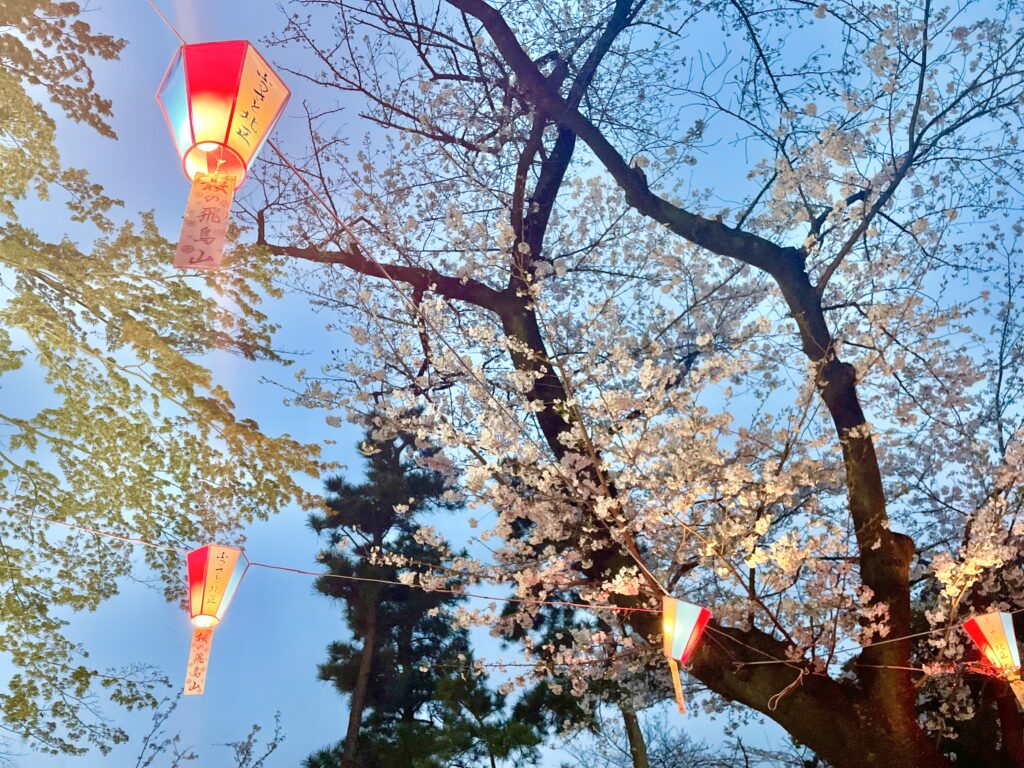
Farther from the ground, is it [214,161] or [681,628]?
[214,161]

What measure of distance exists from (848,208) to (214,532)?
17.6 ft

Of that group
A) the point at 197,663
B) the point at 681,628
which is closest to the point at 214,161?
the point at 197,663

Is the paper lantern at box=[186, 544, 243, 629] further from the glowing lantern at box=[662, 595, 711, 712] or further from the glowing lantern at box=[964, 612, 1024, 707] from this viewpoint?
the glowing lantern at box=[964, 612, 1024, 707]

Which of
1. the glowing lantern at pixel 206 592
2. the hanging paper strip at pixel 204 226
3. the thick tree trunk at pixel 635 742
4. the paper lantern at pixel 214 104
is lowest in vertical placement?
the thick tree trunk at pixel 635 742

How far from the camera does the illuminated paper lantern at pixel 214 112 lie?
2.78 m

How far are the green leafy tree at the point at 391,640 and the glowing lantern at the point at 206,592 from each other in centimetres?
520

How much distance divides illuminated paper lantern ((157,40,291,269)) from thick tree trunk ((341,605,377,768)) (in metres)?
9.32

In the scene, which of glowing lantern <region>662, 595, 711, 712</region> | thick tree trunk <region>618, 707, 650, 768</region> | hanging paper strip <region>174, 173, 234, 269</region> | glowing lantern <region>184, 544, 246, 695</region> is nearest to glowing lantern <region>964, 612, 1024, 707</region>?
glowing lantern <region>662, 595, 711, 712</region>

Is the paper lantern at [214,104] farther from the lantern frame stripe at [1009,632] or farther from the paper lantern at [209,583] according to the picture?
the lantern frame stripe at [1009,632]

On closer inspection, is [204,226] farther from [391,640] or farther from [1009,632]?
[391,640]

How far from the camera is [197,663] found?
4023 mm

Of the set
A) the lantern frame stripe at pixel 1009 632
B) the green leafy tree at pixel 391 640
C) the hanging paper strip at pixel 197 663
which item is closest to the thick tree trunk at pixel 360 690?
the green leafy tree at pixel 391 640

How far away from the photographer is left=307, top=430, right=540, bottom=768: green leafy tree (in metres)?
9.40

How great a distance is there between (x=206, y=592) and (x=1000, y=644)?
5.03 m
